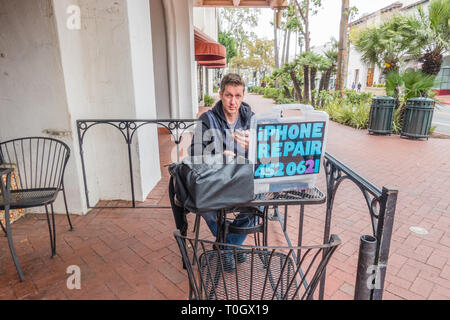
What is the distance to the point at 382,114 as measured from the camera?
829 cm

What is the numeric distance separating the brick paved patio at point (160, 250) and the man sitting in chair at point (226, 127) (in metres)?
0.68

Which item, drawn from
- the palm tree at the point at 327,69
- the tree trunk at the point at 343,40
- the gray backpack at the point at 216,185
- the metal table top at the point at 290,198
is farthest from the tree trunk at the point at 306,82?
the gray backpack at the point at 216,185

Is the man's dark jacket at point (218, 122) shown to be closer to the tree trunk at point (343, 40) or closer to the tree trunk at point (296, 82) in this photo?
the tree trunk at point (343, 40)

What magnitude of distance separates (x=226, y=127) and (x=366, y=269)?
1.51 m

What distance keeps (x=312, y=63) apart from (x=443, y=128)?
606 cm

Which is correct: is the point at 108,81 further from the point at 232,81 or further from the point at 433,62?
the point at 433,62

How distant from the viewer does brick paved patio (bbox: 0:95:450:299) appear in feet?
7.47

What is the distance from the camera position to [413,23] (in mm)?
8344

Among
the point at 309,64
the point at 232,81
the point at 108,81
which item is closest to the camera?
the point at 232,81

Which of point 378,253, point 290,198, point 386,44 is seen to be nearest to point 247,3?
point 386,44

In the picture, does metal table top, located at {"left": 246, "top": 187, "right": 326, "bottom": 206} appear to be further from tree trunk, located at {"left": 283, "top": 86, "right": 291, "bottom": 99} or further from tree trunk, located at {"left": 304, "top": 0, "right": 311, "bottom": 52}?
tree trunk, located at {"left": 283, "top": 86, "right": 291, "bottom": 99}

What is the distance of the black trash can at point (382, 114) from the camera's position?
8.17 metres

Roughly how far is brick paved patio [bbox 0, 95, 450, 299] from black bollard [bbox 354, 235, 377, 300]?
111 cm

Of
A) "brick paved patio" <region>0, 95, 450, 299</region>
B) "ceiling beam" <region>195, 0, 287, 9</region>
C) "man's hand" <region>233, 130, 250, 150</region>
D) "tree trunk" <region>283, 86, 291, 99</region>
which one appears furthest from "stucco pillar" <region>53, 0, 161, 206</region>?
"tree trunk" <region>283, 86, 291, 99</region>
